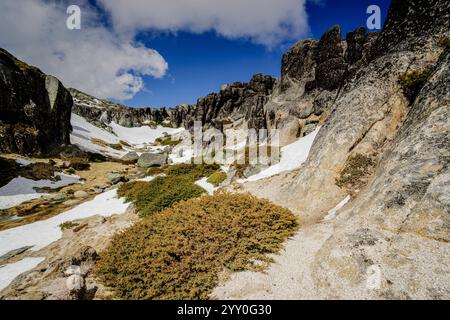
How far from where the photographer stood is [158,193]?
61.3 ft

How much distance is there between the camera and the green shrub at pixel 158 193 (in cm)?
1621

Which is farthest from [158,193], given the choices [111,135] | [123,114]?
[123,114]

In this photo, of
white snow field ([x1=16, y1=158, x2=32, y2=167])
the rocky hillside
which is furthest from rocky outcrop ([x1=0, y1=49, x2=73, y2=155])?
the rocky hillside

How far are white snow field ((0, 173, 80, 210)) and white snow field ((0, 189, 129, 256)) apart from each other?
839cm

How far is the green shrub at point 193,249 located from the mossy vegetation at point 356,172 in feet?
10.3

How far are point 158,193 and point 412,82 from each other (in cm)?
1726

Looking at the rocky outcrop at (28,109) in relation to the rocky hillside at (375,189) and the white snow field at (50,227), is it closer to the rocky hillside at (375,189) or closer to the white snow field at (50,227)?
the white snow field at (50,227)

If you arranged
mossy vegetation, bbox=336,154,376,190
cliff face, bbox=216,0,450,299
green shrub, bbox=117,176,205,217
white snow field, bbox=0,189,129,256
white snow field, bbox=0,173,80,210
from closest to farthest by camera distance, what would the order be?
1. cliff face, bbox=216,0,450,299
2. mossy vegetation, bbox=336,154,376,190
3. white snow field, bbox=0,189,129,256
4. green shrub, bbox=117,176,205,217
5. white snow field, bbox=0,173,80,210

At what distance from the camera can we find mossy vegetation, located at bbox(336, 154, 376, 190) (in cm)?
1007

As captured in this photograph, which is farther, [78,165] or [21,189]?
[78,165]

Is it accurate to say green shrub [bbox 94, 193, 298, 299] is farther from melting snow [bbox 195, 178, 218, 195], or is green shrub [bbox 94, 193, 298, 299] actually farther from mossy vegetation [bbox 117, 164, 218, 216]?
melting snow [bbox 195, 178, 218, 195]

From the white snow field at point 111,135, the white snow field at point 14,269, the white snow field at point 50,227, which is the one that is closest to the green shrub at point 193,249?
the white snow field at point 14,269

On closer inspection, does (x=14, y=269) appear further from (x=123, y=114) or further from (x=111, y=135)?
(x=123, y=114)
